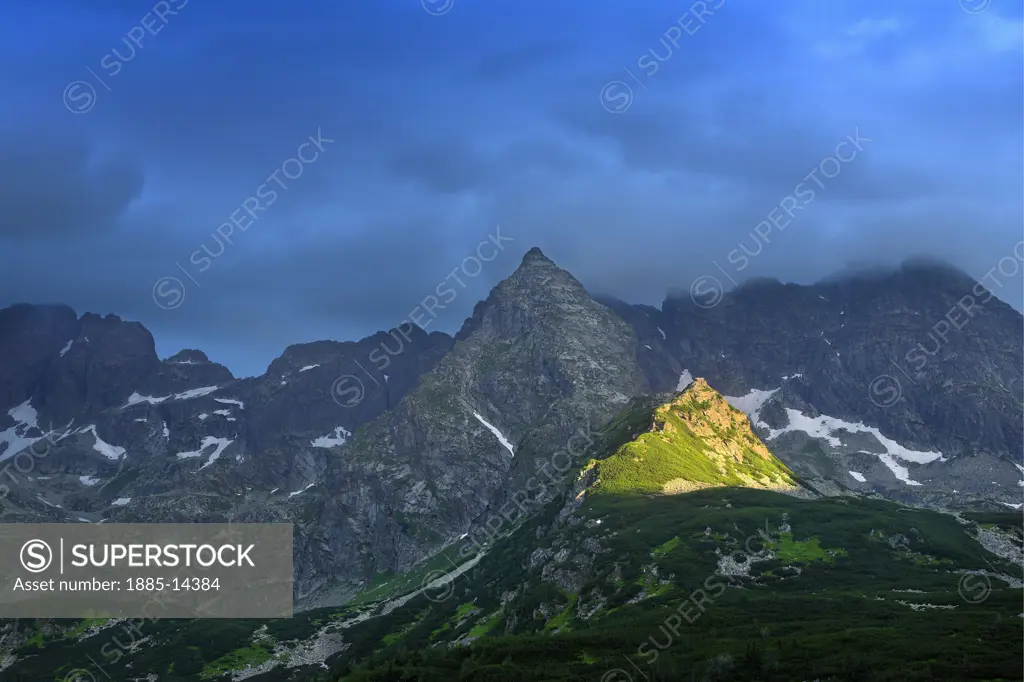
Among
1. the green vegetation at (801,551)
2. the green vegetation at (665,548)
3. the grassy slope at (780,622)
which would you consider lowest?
the grassy slope at (780,622)

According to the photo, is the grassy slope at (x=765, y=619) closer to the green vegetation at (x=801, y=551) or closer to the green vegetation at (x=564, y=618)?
the green vegetation at (x=801, y=551)

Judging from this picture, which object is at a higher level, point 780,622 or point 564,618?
point 564,618

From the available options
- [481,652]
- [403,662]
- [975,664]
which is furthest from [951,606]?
[403,662]

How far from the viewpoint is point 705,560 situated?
17650 centimetres

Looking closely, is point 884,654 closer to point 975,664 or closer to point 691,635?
point 975,664

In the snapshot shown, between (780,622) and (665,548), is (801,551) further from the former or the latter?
(780,622)

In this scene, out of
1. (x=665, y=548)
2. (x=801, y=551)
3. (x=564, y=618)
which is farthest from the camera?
(x=665, y=548)

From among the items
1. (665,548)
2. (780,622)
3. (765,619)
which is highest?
(665,548)

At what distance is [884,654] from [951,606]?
39882mm

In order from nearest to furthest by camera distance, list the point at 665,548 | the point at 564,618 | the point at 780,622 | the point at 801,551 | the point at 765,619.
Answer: the point at 780,622, the point at 765,619, the point at 564,618, the point at 801,551, the point at 665,548

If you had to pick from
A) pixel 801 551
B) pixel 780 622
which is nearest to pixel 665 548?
pixel 801 551

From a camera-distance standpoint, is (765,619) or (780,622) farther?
(765,619)

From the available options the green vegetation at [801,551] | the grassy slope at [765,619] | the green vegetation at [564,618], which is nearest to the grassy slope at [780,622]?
the grassy slope at [765,619]

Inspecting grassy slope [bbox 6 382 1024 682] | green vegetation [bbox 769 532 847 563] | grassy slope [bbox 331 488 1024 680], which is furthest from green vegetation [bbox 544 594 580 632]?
green vegetation [bbox 769 532 847 563]
